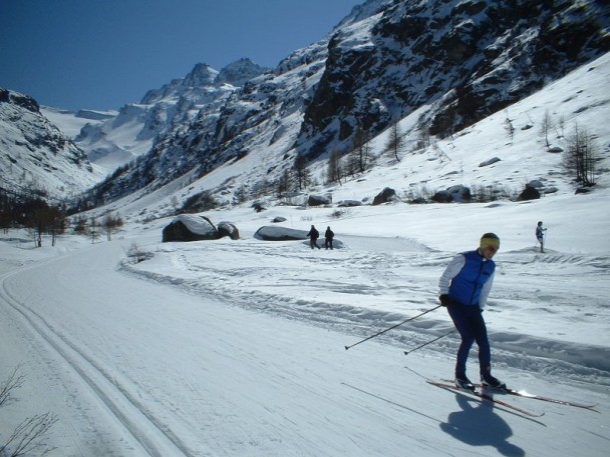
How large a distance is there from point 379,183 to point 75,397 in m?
50.7

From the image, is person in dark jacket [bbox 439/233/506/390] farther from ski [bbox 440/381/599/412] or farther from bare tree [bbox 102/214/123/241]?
bare tree [bbox 102/214/123/241]

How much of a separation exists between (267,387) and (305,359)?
3.16ft

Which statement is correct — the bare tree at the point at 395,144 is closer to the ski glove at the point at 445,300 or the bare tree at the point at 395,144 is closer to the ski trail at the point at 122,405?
the ski glove at the point at 445,300

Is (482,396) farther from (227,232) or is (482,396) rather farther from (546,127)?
(546,127)

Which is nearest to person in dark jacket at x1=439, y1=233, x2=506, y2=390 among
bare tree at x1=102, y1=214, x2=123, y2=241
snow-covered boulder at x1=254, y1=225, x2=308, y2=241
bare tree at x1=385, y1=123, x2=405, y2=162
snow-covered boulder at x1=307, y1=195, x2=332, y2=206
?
snow-covered boulder at x1=254, y1=225, x2=308, y2=241

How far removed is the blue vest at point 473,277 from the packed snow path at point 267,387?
1.13 m

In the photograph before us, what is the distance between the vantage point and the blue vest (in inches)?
165

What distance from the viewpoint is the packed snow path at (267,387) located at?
3.37 meters

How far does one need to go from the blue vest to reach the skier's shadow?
1.13 metres

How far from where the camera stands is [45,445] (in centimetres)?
342

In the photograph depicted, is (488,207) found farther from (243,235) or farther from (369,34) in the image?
(369,34)

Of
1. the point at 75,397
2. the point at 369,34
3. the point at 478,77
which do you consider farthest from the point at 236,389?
the point at 369,34

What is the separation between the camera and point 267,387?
14.9 ft

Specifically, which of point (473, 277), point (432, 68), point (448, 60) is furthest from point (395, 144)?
point (473, 277)
